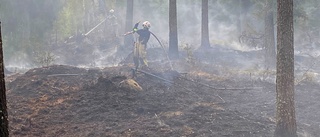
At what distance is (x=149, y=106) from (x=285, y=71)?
4.64 metres

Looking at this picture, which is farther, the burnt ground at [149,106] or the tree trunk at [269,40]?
the tree trunk at [269,40]

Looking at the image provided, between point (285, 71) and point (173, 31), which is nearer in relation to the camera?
point (285, 71)

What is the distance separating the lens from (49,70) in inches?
620

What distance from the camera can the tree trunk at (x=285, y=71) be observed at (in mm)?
7629

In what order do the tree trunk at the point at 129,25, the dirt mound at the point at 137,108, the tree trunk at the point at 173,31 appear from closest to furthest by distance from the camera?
the dirt mound at the point at 137,108 < the tree trunk at the point at 173,31 < the tree trunk at the point at 129,25

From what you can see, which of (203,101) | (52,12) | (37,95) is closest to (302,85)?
(203,101)

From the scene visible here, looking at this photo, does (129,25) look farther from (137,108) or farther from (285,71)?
(285,71)

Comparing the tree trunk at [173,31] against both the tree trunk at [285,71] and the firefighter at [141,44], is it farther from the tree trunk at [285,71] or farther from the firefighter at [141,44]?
the tree trunk at [285,71]

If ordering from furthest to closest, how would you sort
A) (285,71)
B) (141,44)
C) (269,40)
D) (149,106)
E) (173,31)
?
1. (173,31)
2. (269,40)
3. (141,44)
4. (149,106)
5. (285,71)

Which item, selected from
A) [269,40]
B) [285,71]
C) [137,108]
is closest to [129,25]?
[269,40]

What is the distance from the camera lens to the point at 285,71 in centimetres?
772

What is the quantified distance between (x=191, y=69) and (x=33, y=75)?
26.7ft

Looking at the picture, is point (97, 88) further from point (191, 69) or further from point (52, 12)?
point (52, 12)

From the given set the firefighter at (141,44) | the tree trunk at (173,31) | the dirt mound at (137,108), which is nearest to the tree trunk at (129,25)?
the tree trunk at (173,31)
